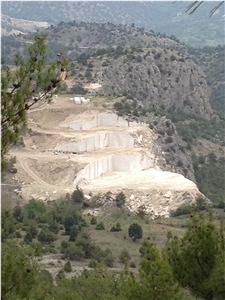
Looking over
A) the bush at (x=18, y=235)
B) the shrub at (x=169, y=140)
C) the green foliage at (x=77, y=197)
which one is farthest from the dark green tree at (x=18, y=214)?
the shrub at (x=169, y=140)

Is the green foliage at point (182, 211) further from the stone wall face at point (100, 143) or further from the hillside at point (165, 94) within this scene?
the hillside at point (165, 94)

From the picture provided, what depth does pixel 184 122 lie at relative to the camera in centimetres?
7194

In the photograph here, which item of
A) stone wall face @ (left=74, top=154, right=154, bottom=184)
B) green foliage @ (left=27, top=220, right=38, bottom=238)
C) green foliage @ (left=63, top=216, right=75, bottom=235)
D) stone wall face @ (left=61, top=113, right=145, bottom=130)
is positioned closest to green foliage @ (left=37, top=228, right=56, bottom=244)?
green foliage @ (left=27, top=220, right=38, bottom=238)

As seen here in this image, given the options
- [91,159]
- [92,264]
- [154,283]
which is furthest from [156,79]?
[154,283]

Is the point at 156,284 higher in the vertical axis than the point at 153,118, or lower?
lower

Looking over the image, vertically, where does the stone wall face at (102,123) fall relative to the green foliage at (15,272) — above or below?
above

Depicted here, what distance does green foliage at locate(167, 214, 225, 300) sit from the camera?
11858 millimetres

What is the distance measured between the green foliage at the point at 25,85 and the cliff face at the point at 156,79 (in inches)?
2514

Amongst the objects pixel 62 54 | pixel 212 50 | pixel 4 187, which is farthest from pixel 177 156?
pixel 212 50

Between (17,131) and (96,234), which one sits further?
(96,234)

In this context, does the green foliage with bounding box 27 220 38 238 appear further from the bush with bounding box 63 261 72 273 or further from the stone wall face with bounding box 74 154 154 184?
the stone wall face with bounding box 74 154 154 184

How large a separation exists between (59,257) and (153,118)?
32449mm

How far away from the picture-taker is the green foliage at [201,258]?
11.9 metres

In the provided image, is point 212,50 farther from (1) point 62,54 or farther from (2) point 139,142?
(1) point 62,54
